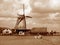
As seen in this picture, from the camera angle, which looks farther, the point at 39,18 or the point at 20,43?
the point at 39,18

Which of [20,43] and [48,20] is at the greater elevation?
[48,20]

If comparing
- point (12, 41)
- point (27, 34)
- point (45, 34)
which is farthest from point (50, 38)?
point (12, 41)

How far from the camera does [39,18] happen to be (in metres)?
12.0

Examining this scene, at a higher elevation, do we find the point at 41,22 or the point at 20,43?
the point at 41,22

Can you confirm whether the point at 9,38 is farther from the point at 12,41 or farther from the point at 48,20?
the point at 48,20

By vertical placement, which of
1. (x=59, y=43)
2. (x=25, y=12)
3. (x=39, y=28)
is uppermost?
(x=25, y=12)

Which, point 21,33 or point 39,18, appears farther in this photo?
point 39,18

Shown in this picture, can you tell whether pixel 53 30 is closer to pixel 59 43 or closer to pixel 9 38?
pixel 59 43

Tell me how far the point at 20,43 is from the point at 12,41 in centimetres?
39

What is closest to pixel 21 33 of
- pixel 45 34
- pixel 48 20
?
pixel 45 34

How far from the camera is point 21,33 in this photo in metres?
10.9

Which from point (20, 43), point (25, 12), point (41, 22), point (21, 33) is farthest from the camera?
point (25, 12)

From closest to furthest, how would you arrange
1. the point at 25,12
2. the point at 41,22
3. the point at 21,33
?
1. the point at 21,33
2. the point at 41,22
3. the point at 25,12

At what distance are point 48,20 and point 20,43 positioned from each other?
256cm
